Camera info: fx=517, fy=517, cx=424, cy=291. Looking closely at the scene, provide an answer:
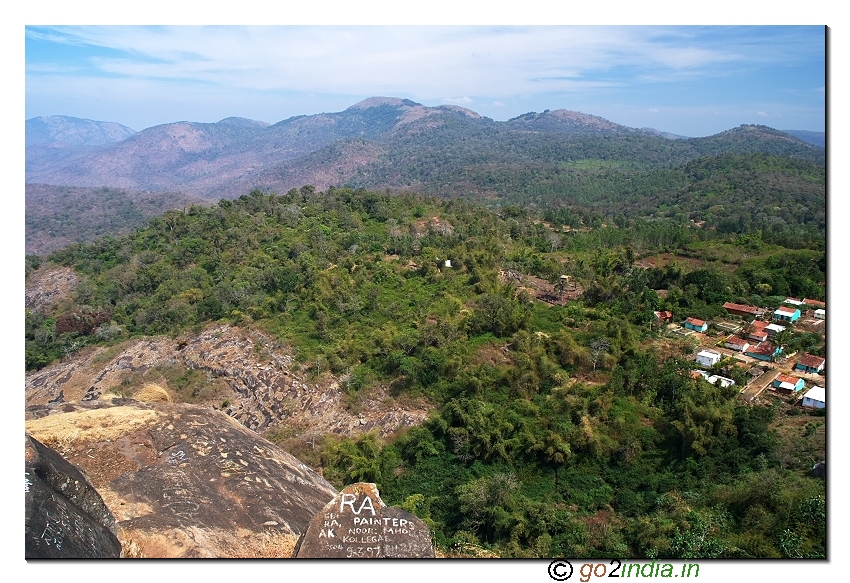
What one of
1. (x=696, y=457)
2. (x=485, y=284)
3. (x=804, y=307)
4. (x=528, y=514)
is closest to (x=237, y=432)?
(x=528, y=514)

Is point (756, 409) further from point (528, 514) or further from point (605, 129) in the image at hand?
point (605, 129)

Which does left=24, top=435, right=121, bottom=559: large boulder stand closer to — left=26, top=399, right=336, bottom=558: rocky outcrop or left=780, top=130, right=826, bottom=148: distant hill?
left=26, top=399, right=336, bottom=558: rocky outcrop

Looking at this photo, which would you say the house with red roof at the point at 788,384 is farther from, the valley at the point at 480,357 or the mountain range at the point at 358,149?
the mountain range at the point at 358,149

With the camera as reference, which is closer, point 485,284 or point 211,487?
point 211,487

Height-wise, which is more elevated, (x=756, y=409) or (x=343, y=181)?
(x=343, y=181)

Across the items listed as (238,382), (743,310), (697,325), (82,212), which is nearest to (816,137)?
(697,325)

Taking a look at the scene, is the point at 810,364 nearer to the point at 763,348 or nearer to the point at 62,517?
the point at 763,348
